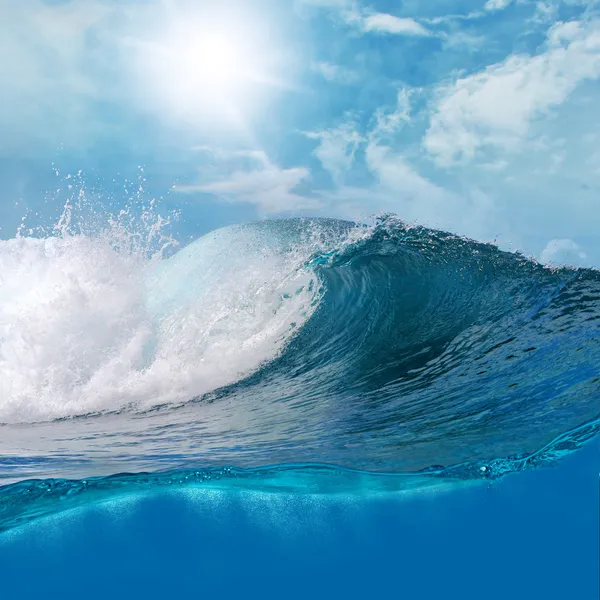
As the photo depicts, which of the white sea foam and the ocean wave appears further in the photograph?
the white sea foam

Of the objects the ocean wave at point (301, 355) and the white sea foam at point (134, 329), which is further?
the white sea foam at point (134, 329)

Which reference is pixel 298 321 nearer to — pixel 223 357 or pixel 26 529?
pixel 223 357

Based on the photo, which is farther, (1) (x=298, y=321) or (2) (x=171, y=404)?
(1) (x=298, y=321)

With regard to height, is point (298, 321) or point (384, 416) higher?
point (298, 321)

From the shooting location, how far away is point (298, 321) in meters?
8.59

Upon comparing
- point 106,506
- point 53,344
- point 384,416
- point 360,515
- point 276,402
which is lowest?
point 360,515

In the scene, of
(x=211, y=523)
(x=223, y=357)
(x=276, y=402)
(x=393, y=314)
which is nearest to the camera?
(x=211, y=523)

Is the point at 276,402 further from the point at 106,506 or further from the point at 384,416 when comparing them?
the point at 106,506

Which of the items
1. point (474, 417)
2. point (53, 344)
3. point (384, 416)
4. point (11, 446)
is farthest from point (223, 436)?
point (53, 344)

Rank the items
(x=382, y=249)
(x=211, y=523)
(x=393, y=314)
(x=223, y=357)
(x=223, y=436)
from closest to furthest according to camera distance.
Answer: (x=211, y=523)
(x=223, y=436)
(x=223, y=357)
(x=393, y=314)
(x=382, y=249)

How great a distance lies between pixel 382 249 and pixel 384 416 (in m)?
4.45

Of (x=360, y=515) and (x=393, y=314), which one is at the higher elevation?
(x=393, y=314)

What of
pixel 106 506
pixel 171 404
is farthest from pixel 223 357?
pixel 106 506

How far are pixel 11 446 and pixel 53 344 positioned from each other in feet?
11.2
